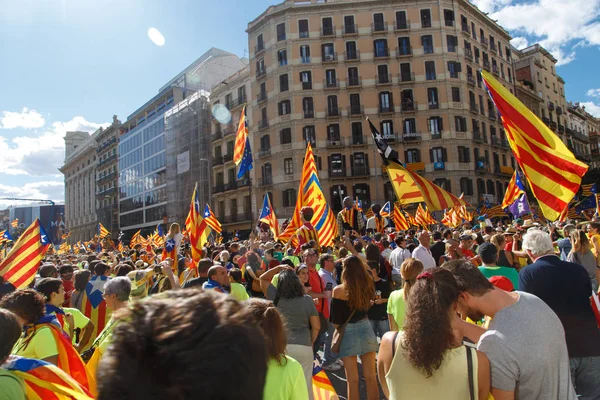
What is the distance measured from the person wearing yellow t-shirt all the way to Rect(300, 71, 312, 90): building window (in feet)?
108

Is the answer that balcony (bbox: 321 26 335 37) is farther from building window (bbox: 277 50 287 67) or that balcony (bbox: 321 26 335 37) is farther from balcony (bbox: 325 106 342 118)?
balcony (bbox: 325 106 342 118)

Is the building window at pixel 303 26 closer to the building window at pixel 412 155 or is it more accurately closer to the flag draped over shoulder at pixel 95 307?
the building window at pixel 412 155

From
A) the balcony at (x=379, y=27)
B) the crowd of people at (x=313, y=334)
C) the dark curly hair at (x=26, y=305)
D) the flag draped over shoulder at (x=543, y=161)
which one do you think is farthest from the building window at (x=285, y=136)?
the dark curly hair at (x=26, y=305)

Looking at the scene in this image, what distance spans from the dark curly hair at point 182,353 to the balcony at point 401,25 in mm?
38362

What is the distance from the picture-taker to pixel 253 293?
23.7 feet

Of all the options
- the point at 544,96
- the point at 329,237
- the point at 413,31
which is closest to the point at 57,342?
the point at 329,237

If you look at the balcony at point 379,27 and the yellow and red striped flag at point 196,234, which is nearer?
the yellow and red striped flag at point 196,234

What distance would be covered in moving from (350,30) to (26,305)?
36.7m

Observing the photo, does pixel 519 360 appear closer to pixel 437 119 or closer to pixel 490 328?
pixel 490 328

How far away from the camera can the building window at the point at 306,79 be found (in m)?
35.7

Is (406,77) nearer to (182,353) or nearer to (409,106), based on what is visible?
(409,106)

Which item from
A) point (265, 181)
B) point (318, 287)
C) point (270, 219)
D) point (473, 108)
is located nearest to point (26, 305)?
point (318, 287)

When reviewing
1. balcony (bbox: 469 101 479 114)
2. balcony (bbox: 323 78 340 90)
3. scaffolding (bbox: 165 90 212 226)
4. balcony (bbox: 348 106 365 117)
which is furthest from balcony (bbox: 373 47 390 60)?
scaffolding (bbox: 165 90 212 226)

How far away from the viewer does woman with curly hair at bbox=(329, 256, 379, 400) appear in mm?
4391
